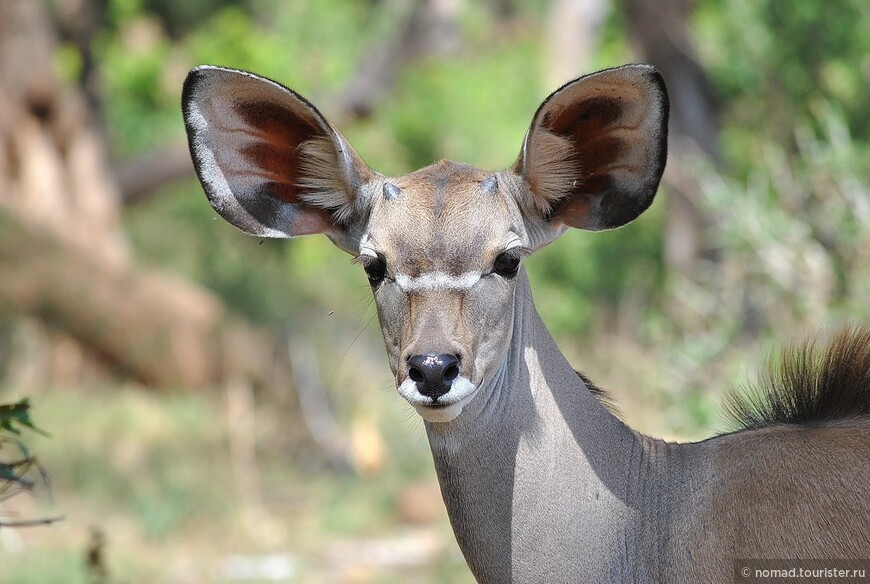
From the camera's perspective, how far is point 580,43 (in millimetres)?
27828

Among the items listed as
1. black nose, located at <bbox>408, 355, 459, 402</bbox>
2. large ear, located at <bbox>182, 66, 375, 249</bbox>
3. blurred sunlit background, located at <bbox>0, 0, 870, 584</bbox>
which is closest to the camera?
black nose, located at <bbox>408, 355, 459, 402</bbox>

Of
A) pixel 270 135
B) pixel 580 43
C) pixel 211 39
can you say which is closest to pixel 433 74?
pixel 211 39

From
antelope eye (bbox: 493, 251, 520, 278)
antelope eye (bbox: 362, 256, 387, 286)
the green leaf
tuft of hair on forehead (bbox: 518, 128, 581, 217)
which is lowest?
the green leaf

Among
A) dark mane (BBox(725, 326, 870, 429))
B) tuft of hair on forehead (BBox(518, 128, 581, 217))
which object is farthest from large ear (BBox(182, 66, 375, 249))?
dark mane (BBox(725, 326, 870, 429))

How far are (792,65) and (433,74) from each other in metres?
10.1

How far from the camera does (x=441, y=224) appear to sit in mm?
3240

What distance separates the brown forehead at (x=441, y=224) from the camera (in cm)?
321

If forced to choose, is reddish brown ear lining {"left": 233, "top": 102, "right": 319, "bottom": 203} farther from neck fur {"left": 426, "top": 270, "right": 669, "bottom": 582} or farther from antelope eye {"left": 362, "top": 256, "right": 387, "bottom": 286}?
neck fur {"left": 426, "top": 270, "right": 669, "bottom": 582}

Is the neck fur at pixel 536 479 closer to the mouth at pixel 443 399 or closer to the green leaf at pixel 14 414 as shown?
the mouth at pixel 443 399

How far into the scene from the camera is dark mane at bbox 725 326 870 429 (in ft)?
11.0

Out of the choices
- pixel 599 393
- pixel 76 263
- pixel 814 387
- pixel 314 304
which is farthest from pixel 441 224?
pixel 314 304

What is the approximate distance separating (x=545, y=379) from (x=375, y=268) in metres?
0.57

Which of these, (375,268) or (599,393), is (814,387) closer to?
(599,393)

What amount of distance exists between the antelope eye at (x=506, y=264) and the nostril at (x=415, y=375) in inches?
15.8
